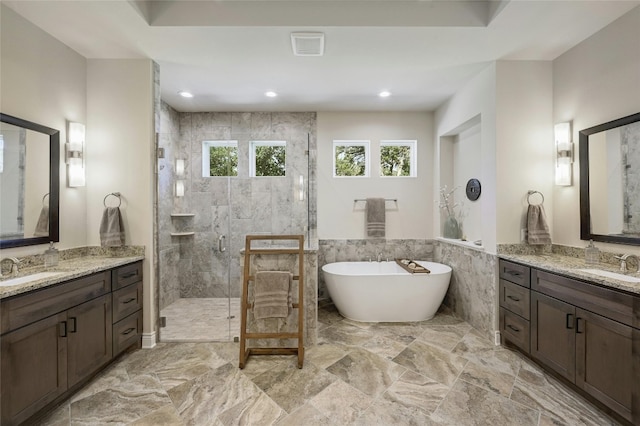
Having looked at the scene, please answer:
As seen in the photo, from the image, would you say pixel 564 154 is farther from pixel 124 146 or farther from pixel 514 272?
pixel 124 146

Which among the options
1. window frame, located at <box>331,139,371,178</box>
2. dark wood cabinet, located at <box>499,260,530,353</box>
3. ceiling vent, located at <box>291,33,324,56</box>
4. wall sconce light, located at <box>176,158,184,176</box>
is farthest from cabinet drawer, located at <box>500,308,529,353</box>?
wall sconce light, located at <box>176,158,184,176</box>

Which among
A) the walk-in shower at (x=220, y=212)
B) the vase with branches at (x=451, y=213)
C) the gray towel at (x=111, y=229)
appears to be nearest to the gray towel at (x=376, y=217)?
the vase with branches at (x=451, y=213)

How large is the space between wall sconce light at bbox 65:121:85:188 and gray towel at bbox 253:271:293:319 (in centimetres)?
176

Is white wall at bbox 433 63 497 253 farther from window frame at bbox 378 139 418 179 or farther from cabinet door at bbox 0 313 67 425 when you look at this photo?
cabinet door at bbox 0 313 67 425

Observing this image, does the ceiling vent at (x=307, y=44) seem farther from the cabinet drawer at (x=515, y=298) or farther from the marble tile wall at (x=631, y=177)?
the cabinet drawer at (x=515, y=298)

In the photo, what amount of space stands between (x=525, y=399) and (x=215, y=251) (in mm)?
2795

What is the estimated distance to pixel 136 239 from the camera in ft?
8.57

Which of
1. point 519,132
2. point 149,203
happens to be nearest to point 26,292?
point 149,203

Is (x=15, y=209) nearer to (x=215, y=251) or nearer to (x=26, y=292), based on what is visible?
(x=26, y=292)

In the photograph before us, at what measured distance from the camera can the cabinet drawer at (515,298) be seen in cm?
233

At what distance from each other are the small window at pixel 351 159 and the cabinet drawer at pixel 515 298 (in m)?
2.26

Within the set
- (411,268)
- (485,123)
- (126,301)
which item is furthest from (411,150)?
(126,301)

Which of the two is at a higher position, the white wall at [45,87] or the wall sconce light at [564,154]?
the white wall at [45,87]

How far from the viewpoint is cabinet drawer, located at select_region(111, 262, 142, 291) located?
2.27 metres
